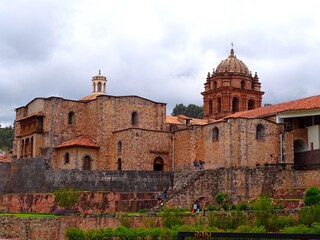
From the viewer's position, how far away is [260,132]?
45.3 meters

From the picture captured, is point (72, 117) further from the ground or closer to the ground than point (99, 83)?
closer to the ground

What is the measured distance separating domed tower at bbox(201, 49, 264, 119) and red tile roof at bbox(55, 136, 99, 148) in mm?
20958

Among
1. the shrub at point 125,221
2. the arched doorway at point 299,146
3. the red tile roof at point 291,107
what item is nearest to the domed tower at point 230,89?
the red tile roof at point 291,107

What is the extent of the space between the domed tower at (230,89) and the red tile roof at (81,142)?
2096 centimetres

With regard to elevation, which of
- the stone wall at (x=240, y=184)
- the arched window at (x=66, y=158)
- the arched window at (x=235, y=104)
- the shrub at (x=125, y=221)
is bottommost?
the shrub at (x=125, y=221)

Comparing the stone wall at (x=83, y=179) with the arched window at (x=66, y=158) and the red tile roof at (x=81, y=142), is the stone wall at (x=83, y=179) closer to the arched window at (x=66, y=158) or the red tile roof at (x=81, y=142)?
the red tile roof at (x=81, y=142)

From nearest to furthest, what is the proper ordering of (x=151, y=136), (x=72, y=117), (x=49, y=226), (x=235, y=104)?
(x=49, y=226) < (x=151, y=136) < (x=72, y=117) < (x=235, y=104)

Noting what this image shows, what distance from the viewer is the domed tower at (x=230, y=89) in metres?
67.7

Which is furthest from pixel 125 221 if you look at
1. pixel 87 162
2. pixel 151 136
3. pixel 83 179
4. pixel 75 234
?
pixel 87 162

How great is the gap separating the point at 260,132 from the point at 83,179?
45.4 feet

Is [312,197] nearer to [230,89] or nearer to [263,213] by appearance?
[263,213]

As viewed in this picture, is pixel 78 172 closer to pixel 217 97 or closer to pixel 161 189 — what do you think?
pixel 161 189

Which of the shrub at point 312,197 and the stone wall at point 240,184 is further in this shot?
the stone wall at point 240,184

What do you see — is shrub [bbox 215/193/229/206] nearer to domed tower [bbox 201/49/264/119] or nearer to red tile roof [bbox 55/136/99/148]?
red tile roof [bbox 55/136/99/148]
